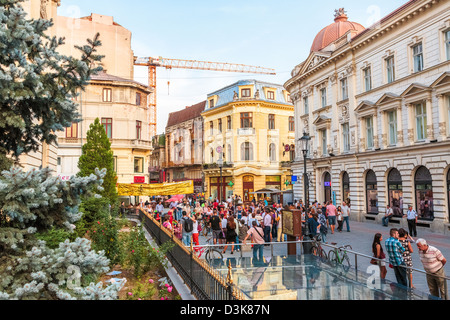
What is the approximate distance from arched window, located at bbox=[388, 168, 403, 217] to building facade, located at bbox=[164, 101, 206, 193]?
3560cm

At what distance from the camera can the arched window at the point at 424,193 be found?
22625 millimetres

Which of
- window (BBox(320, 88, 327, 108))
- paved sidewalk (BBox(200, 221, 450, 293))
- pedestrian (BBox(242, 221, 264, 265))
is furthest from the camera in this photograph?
window (BBox(320, 88, 327, 108))

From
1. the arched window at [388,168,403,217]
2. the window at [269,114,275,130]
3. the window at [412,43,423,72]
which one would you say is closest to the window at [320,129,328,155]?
the arched window at [388,168,403,217]

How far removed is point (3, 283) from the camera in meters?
4.43

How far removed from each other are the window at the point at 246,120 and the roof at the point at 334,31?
15625mm

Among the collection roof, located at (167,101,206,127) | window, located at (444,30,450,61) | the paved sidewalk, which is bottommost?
the paved sidewalk

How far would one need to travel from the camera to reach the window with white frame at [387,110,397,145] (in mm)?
25938

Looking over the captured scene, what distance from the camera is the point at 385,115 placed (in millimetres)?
26688

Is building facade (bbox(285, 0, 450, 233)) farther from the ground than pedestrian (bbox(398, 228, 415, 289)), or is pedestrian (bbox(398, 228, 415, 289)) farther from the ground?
building facade (bbox(285, 0, 450, 233))

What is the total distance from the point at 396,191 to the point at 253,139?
1109 inches

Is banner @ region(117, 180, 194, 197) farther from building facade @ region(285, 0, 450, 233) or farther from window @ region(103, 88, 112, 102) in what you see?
window @ region(103, 88, 112, 102)

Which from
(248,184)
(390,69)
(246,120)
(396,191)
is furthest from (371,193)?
(246,120)

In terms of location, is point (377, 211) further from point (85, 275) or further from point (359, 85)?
point (85, 275)

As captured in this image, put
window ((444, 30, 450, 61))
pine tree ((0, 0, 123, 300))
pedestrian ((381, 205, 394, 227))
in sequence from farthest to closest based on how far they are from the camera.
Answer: pedestrian ((381, 205, 394, 227)) < window ((444, 30, 450, 61)) < pine tree ((0, 0, 123, 300))
